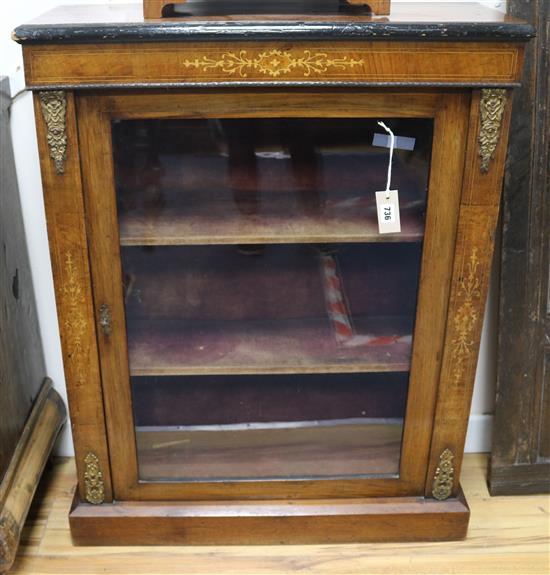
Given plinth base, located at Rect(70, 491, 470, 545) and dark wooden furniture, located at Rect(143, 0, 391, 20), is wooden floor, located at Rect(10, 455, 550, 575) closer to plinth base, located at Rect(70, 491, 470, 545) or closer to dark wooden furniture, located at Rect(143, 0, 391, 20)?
plinth base, located at Rect(70, 491, 470, 545)

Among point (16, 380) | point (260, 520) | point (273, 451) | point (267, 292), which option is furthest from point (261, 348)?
point (16, 380)

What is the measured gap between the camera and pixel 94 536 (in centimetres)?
127

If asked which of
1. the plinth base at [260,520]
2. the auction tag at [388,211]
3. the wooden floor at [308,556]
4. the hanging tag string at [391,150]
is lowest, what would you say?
the wooden floor at [308,556]

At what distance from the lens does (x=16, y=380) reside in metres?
1.29

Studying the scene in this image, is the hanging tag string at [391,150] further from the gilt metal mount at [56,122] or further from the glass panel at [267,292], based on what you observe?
the gilt metal mount at [56,122]

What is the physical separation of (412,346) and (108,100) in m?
0.58

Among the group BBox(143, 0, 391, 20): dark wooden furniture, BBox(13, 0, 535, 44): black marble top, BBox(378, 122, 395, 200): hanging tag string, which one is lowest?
BBox(378, 122, 395, 200): hanging tag string

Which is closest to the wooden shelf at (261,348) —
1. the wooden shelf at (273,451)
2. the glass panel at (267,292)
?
the glass panel at (267,292)

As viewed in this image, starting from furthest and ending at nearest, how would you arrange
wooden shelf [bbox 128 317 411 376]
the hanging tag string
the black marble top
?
wooden shelf [bbox 128 317 411 376] < the hanging tag string < the black marble top

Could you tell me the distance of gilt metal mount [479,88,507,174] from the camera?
3.23 ft

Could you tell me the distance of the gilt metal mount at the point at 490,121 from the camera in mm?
984

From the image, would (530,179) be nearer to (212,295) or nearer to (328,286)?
(328,286)

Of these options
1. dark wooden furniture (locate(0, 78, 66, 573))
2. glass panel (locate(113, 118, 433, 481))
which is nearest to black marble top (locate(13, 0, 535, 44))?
glass panel (locate(113, 118, 433, 481))

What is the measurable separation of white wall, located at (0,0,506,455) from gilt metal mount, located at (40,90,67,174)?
317 millimetres
